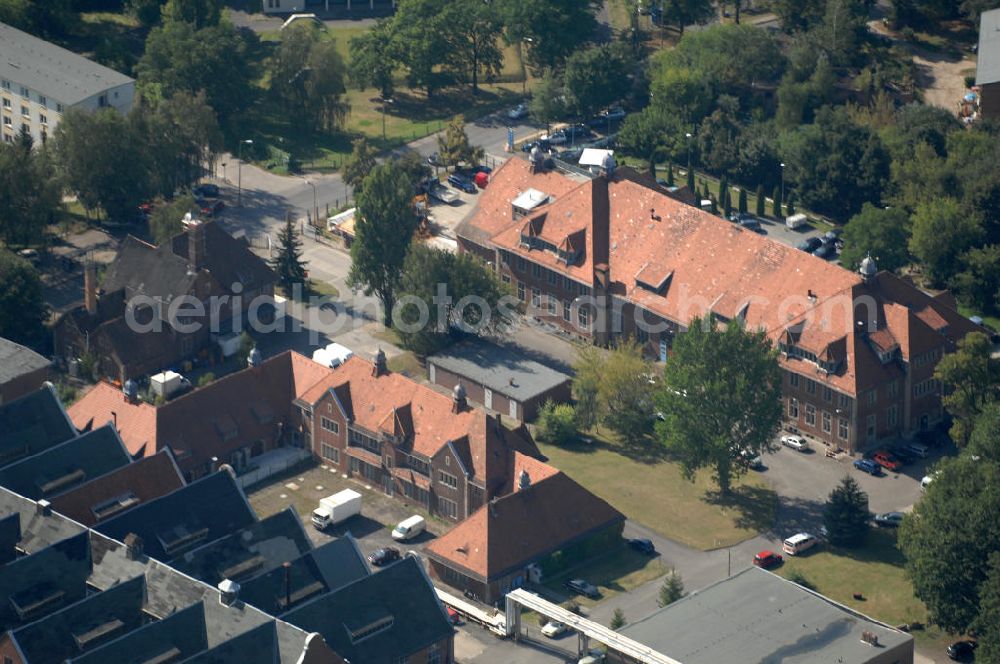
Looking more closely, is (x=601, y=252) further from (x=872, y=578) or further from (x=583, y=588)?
(x=872, y=578)

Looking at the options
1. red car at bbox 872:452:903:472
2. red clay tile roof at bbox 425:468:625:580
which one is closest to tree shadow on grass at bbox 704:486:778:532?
red car at bbox 872:452:903:472

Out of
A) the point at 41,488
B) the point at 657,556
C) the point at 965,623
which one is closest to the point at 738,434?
the point at 657,556

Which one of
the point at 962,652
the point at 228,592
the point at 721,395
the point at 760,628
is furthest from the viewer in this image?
the point at 721,395

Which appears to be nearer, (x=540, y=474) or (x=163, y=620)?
(x=163, y=620)

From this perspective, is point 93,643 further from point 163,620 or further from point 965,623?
point 965,623

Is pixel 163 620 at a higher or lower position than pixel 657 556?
higher

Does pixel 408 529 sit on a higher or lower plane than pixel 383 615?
lower

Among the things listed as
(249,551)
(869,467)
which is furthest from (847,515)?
(249,551)

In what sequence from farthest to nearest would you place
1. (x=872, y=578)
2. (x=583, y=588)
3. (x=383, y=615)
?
(x=872, y=578) < (x=583, y=588) < (x=383, y=615)
